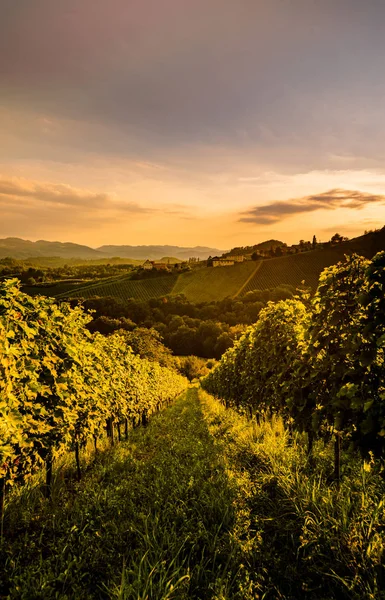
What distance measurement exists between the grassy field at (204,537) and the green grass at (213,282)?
116969 mm

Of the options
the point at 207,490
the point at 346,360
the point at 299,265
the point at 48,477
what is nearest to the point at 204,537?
the point at 207,490

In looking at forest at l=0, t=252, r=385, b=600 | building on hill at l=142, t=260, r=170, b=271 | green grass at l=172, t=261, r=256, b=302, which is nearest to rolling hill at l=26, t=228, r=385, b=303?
green grass at l=172, t=261, r=256, b=302

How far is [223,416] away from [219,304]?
96.1m

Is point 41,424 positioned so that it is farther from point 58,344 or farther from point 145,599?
point 145,599

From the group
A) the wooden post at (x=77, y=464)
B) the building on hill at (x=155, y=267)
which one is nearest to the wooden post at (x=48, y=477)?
the wooden post at (x=77, y=464)

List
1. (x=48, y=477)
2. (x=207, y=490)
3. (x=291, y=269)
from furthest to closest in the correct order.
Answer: (x=291, y=269) → (x=48, y=477) → (x=207, y=490)

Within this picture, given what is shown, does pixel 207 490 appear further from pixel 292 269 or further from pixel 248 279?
pixel 292 269

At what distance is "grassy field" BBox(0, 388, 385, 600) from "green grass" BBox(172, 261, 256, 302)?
117m

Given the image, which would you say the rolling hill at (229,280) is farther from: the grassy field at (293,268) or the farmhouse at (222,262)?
the farmhouse at (222,262)

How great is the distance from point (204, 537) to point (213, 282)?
134 metres

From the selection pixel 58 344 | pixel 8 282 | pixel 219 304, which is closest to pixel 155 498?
pixel 58 344

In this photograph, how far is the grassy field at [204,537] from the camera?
393 cm

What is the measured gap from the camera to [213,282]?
13800 centimetres

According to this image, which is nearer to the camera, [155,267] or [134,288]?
[134,288]
